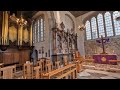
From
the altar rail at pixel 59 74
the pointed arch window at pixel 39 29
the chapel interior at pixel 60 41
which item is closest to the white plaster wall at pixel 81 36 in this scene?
the chapel interior at pixel 60 41

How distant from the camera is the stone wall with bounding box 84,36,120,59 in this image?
780 centimetres

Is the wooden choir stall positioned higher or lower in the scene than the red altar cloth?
higher

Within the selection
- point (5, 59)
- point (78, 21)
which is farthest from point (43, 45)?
point (78, 21)

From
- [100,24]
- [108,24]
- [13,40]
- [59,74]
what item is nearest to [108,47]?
[108,24]

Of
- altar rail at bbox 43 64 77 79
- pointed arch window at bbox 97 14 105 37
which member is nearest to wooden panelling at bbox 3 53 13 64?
altar rail at bbox 43 64 77 79

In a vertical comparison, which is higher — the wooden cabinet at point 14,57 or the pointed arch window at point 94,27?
the pointed arch window at point 94,27

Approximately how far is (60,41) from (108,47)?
422 centimetres

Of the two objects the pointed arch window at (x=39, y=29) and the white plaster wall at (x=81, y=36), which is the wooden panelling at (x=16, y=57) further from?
the white plaster wall at (x=81, y=36)

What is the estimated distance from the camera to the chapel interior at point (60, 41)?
5.16 meters

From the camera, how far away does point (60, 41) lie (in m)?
6.64

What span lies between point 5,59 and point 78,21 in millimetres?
6689

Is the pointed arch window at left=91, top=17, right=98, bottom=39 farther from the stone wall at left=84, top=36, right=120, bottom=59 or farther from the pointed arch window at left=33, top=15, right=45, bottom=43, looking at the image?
the pointed arch window at left=33, top=15, right=45, bottom=43

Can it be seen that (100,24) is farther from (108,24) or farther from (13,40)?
(13,40)
